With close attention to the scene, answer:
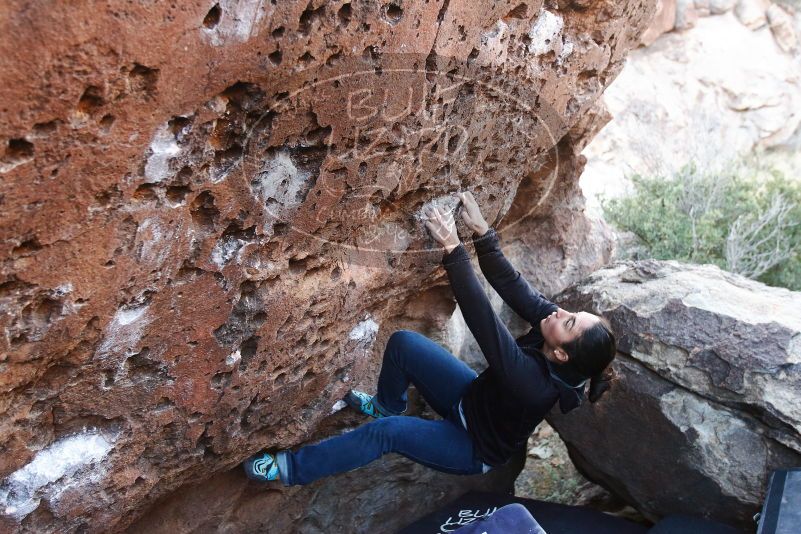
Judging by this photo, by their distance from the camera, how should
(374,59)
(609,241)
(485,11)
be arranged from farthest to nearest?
(609,241)
(485,11)
(374,59)

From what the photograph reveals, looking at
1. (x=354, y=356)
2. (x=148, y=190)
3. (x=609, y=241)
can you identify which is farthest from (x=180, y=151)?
(x=609, y=241)

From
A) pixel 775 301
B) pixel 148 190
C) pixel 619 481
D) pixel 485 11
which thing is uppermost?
pixel 485 11

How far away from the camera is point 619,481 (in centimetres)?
334

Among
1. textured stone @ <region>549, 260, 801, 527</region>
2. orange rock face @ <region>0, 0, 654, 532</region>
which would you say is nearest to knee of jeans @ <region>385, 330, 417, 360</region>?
orange rock face @ <region>0, 0, 654, 532</region>

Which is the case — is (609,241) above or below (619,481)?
above

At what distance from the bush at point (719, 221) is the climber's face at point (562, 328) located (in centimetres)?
298

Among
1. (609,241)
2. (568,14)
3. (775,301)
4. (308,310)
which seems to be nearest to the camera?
(308,310)

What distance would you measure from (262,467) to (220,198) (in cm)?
119

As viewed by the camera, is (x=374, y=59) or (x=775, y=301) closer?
(x=374, y=59)

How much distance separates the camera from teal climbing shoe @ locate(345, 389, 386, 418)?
2969 mm

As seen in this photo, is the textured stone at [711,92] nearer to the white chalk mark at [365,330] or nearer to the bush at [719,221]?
the bush at [719,221]

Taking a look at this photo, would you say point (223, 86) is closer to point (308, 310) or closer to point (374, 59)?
point (374, 59)

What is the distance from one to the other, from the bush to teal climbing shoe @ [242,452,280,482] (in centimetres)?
354

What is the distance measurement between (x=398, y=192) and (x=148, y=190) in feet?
2.98
